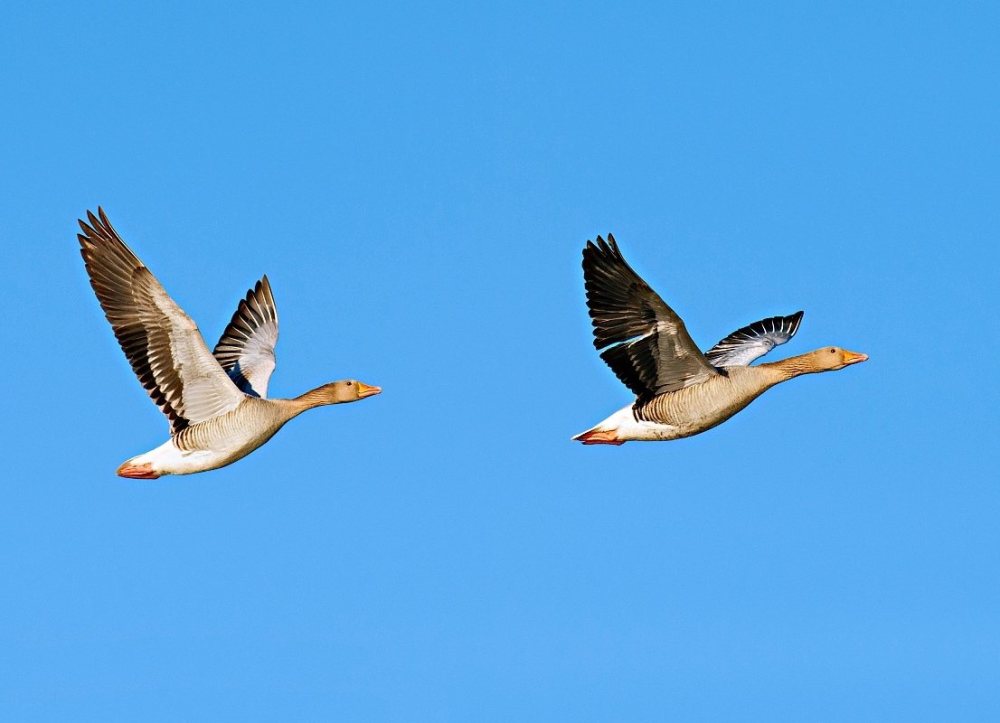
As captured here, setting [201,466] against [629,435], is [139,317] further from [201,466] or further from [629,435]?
[629,435]

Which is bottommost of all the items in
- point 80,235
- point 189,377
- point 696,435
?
point 696,435

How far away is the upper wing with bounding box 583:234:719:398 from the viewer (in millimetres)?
22469

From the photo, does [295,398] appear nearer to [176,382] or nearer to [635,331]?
[176,382]

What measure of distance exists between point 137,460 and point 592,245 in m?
7.14

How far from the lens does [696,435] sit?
23.9 metres

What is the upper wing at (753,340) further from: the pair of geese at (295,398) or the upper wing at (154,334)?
the upper wing at (154,334)

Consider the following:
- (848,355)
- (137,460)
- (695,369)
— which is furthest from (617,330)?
(137,460)

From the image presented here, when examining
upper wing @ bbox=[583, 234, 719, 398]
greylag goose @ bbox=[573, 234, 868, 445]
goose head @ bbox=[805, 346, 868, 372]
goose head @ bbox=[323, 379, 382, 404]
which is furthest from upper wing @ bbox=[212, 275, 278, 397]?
goose head @ bbox=[805, 346, 868, 372]

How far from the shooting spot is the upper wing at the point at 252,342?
2684 cm

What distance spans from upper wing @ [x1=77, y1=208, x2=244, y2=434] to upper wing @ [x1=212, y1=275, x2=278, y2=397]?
9.15ft

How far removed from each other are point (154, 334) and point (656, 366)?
684 cm

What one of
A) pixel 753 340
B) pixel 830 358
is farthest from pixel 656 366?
pixel 753 340

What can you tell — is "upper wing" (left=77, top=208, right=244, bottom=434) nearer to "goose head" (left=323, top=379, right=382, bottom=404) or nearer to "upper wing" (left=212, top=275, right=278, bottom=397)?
"goose head" (left=323, top=379, right=382, bottom=404)

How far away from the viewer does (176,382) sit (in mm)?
23703
